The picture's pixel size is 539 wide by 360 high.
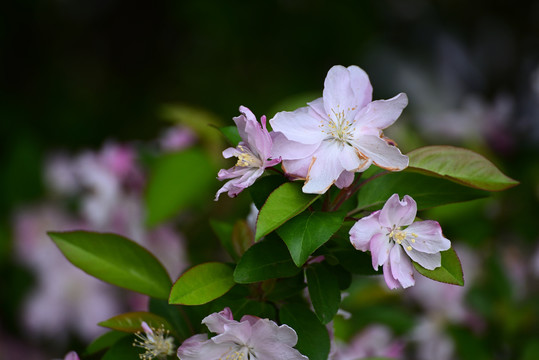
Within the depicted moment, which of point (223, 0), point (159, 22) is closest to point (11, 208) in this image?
point (223, 0)

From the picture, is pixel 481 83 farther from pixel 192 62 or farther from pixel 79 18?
pixel 79 18

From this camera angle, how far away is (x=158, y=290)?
0.71 metres

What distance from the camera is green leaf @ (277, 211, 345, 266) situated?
0.55 metres

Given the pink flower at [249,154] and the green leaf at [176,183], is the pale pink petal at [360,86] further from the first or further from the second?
the green leaf at [176,183]

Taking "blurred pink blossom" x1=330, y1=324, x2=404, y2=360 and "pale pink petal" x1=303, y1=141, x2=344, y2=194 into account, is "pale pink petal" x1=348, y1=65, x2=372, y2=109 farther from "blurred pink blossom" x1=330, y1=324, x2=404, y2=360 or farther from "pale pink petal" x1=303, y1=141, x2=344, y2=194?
"blurred pink blossom" x1=330, y1=324, x2=404, y2=360

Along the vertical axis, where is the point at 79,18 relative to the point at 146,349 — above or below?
above

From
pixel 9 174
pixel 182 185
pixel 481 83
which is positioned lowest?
pixel 481 83

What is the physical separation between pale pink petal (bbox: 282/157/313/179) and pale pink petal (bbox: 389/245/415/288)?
0.38ft

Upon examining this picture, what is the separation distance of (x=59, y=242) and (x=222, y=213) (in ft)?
2.29

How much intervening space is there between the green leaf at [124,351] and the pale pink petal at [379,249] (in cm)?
27

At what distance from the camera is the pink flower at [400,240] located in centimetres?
57

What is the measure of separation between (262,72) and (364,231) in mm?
2185

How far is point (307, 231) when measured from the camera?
562 millimetres

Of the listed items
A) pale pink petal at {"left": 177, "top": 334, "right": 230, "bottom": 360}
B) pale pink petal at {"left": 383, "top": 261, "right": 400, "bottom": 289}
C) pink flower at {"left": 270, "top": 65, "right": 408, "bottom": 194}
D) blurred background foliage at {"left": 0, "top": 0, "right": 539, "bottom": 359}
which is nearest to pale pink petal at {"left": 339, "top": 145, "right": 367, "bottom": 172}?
pink flower at {"left": 270, "top": 65, "right": 408, "bottom": 194}
